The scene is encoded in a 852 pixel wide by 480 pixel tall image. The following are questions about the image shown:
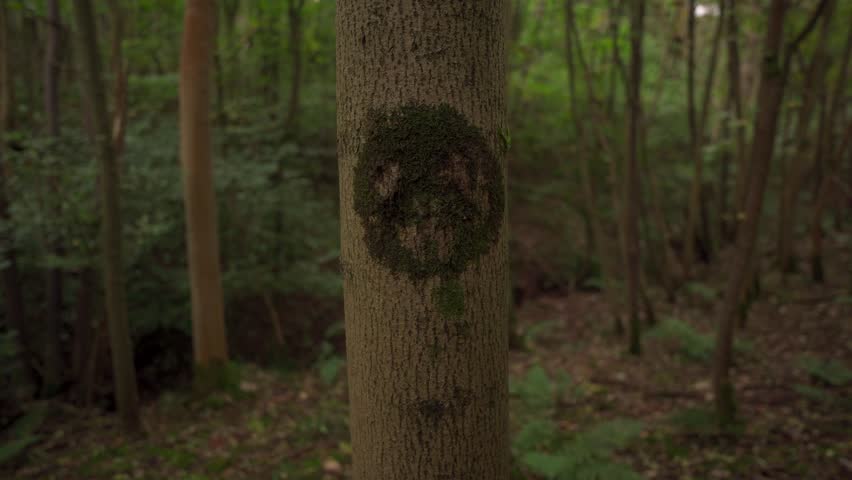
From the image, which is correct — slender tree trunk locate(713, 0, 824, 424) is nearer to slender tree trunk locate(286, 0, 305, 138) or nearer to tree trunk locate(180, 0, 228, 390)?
tree trunk locate(180, 0, 228, 390)

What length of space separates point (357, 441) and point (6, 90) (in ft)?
23.0

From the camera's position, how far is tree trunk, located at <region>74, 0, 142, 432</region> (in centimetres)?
431

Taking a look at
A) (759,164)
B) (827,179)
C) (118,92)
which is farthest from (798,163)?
(118,92)

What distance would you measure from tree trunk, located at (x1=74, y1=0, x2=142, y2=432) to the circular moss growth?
3.88 metres

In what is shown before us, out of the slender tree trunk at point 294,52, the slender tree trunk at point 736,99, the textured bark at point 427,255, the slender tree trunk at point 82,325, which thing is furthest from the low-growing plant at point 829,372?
the slender tree trunk at point 82,325

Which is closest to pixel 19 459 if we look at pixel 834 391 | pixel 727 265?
pixel 834 391

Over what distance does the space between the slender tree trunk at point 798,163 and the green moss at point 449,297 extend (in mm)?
7499

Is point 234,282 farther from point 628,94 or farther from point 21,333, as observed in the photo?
point 628,94

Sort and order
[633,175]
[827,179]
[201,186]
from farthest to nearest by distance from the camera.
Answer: [827,179], [633,175], [201,186]

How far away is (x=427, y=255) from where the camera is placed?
4.34 feet

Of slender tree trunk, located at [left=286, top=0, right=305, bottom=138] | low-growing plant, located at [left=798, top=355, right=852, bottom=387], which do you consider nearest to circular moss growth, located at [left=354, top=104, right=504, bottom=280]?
low-growing plant, located at [left=798, top=355, right=852, bottom=387]

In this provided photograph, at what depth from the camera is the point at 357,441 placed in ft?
5.07

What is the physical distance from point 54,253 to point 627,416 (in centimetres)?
601

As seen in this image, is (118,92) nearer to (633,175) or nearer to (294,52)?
(294,52)
